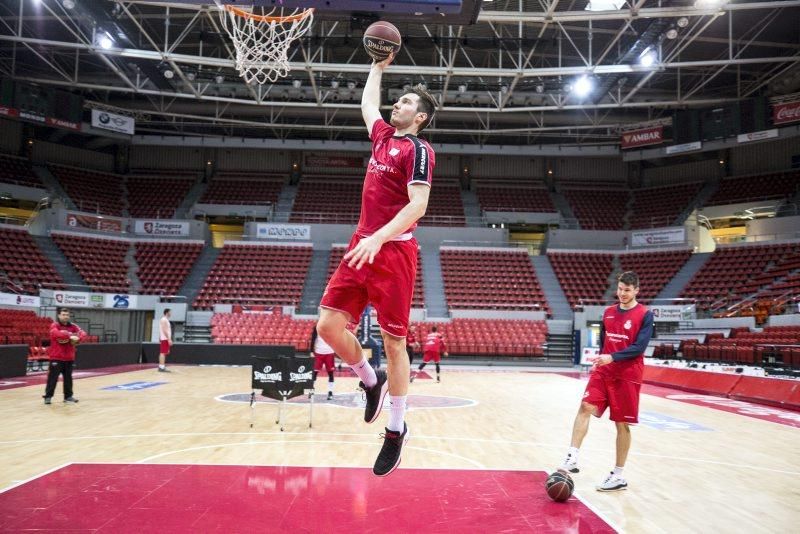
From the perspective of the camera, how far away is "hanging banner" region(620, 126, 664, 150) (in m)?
26.3

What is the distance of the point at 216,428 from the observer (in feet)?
27.0

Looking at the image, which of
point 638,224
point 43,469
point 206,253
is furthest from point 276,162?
point 43,469

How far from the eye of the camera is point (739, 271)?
2567 centimetres

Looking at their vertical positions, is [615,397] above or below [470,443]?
above

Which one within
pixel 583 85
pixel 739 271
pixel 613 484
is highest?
pixel 583 85

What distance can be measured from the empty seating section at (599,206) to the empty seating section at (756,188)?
15.0 feet

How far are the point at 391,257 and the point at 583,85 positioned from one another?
2115cm

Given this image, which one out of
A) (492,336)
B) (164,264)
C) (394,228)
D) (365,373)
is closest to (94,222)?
(164,264)

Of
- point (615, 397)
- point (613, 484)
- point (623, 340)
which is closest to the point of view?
point (613, 484)

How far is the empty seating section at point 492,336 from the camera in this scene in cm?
2330

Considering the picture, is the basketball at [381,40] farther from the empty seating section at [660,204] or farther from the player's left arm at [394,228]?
the empty seating section at [660,204]

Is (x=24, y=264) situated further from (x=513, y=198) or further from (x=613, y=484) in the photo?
(x=613, y=484)

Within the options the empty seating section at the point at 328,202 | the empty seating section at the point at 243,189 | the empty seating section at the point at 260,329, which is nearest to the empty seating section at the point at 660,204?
the empty seating section at the point at 328,202

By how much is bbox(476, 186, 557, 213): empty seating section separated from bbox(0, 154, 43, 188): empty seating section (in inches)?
920
